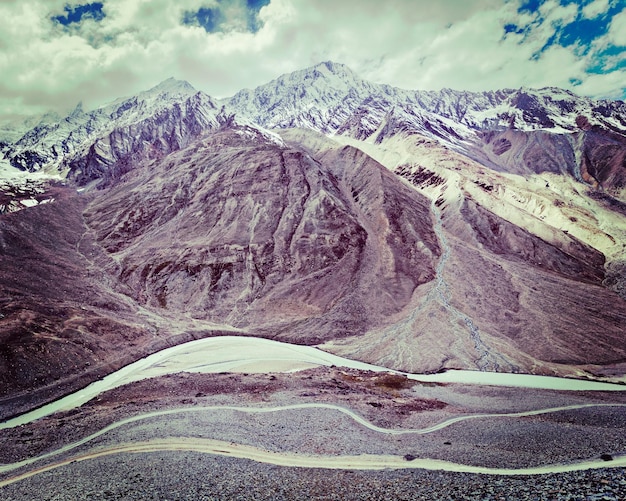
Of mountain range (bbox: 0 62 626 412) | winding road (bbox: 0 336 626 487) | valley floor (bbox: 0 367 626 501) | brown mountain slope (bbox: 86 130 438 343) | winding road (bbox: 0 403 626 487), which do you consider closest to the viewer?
valley floor (bbox: 0 367 626 501)

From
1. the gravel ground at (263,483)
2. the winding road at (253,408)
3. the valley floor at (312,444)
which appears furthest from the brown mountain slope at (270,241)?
the gravel ground at (263,483)

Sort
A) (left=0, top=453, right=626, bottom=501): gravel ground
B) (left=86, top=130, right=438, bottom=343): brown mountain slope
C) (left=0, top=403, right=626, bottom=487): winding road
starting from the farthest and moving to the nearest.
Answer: (left=86, top=130, right=438, bottom=343): brown mountain slope, (left=0, top=403, right=626, bottom=487): winding road, (left=0, top=453, right=626, bottom=501): gravel ground

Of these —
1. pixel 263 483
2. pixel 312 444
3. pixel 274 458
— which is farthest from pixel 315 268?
pixel 263 483

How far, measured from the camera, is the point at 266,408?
3609 centimetres

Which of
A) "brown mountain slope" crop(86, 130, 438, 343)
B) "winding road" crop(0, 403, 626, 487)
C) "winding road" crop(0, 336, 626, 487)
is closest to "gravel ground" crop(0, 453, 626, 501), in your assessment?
"winding road" crop(0, 403, 626, 487)

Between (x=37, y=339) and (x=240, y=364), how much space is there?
82.6 feet

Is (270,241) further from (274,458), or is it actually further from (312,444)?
(274,458)

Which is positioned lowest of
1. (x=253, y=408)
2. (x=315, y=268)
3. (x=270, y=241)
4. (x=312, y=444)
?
(x=312, y=444)

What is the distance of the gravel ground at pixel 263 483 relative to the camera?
17.2 meters

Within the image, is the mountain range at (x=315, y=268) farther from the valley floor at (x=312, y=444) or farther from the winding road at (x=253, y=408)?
the valley floor at (x=312, y=444)

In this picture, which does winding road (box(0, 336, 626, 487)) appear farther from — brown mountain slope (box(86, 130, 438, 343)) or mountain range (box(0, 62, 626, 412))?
brown mountain slope (box(86, 130, 438, 343))

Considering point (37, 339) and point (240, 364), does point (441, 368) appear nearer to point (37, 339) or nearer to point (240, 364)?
point (240, 364)

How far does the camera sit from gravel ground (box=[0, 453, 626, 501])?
Answer: 17.2 metres

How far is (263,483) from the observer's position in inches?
834
